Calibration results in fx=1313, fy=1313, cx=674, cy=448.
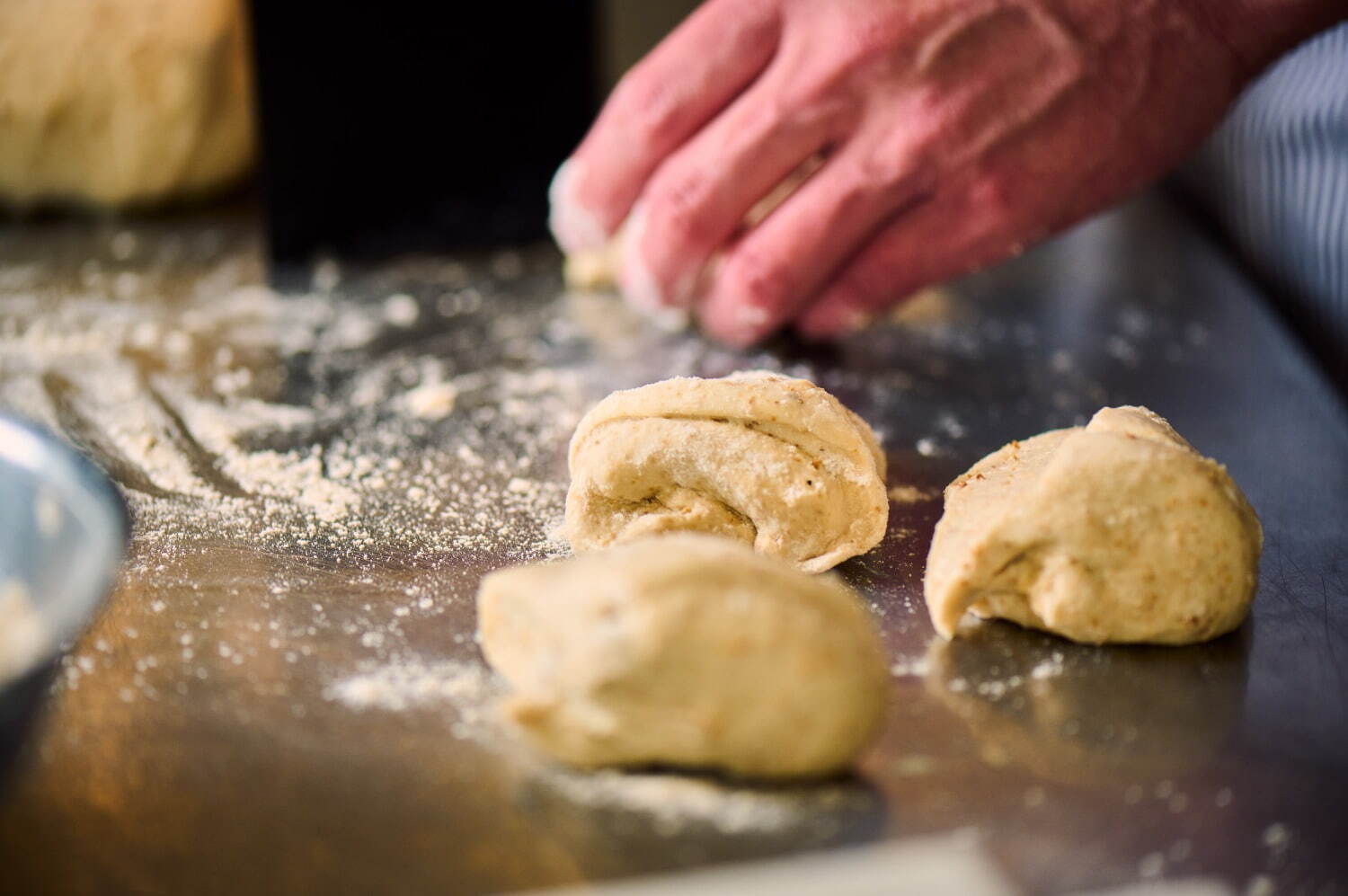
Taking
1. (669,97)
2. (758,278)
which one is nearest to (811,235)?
(758,278)

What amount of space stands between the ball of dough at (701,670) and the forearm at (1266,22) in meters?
1.00

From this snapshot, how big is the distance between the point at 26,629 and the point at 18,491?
0.58 feet

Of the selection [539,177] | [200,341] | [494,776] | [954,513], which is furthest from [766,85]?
[539,177]

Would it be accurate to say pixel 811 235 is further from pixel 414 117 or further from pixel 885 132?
pixel 414 117

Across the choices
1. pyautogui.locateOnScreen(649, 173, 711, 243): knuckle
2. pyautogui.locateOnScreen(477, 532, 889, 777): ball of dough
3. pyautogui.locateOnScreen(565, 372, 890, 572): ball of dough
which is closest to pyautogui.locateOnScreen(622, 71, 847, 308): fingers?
pyautogui.locateOnScreen(649, 173, 711, 243): knuckle

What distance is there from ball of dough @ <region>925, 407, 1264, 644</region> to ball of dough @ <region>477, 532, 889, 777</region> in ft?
0.56

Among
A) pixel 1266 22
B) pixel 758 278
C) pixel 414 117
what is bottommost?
pixel 414 117

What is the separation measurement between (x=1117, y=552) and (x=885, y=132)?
2.47 feet

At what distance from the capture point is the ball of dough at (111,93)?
2432 mm

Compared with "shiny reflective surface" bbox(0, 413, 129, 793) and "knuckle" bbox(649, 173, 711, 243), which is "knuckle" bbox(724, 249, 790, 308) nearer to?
"knuckle" bbox(649, 173, 711, 243)

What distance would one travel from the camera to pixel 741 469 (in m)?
1.05

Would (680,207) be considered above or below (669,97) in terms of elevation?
below

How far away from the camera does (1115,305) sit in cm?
197

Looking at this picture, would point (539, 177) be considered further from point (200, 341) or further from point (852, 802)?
point (852, 802)
